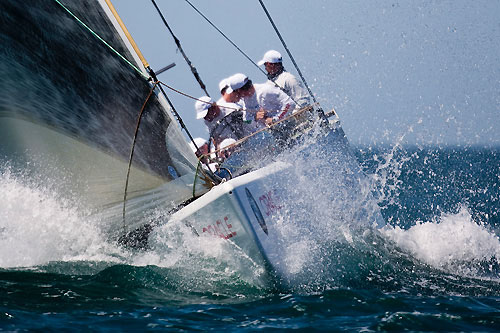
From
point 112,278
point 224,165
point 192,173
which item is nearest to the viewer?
point 112,278

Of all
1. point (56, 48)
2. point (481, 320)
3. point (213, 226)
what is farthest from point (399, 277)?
point (56, 48)

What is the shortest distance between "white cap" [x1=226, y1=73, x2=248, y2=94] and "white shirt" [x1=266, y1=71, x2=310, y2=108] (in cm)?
93

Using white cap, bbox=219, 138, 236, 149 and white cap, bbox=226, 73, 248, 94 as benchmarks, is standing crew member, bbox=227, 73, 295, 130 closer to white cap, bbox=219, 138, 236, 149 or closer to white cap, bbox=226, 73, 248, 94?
white cap, bbox=226, 73, 248, 94

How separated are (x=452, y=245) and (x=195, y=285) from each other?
3339 mm

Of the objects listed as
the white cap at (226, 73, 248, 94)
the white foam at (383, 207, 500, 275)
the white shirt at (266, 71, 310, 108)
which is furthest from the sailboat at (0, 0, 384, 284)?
the white shirt at (266, 71, 310, 108)

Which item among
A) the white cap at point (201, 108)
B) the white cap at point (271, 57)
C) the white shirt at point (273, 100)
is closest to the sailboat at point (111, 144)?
the white cap at point (201, 108)

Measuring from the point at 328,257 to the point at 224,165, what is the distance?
1309 millimetres

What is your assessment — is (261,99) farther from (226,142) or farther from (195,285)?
(195,285)

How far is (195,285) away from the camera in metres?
4.90

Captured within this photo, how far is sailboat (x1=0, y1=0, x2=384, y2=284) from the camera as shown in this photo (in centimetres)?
483

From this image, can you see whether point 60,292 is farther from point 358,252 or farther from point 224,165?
point 358,252

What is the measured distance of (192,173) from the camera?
211 inches

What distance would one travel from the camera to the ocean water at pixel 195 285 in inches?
157

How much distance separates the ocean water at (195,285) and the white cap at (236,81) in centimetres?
191
